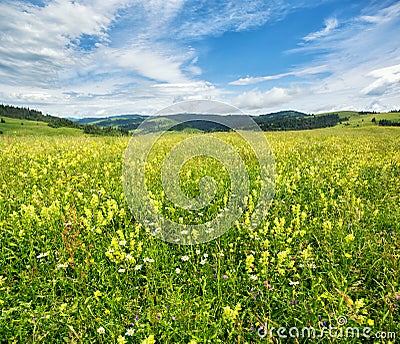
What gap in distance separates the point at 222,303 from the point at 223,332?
1.11 ft

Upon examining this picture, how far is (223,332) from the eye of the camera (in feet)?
8.13

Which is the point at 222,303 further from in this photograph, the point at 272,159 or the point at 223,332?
the point at 272,159

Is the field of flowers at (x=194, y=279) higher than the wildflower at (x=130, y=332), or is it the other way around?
the field of flowers at (x=194, y=279)

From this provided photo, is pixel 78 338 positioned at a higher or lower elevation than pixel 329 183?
lower

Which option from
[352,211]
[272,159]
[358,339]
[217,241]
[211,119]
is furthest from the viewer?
[272,159]

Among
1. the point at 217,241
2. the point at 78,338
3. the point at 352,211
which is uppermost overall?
the point at 352,211

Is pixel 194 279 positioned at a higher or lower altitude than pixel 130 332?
higher

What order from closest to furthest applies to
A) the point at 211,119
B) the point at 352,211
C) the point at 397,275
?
the point at 397,275
the point at 352,211
the point at 211,119

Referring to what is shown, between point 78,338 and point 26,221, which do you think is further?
point 26,221

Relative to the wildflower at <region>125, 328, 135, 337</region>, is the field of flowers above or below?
above

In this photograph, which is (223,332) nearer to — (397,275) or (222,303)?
(222,303)

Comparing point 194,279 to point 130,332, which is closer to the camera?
point 130,332

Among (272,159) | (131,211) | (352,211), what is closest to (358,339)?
(352,211)

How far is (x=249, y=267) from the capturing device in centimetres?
303
